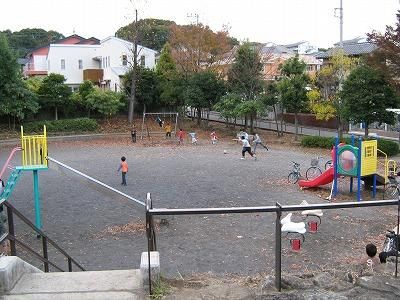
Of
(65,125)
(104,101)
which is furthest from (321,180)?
(104,101)

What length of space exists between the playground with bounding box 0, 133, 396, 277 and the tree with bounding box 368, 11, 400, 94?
5922mm

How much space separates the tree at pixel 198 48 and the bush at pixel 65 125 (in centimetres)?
841

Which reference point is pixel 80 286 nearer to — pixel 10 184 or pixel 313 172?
pixel 10 184

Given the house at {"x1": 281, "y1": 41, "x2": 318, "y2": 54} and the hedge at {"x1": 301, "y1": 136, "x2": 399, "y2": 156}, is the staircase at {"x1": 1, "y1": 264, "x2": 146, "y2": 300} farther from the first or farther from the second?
the house at {"x1": 281, "y1": 41, "x2": 318, "y2": 54}

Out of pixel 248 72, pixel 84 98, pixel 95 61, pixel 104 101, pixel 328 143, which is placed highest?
pixel 95 61

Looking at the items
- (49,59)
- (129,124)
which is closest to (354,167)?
(129,124)

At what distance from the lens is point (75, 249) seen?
35.0ft

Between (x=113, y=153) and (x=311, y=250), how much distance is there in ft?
62.3

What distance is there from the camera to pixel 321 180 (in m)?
17.1

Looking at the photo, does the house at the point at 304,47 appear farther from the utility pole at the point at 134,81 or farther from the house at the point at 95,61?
the utility pole at the point at 134,81

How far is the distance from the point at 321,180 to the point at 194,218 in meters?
6.33

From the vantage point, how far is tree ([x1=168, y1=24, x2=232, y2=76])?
119 ft

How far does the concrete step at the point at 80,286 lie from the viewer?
4.13m

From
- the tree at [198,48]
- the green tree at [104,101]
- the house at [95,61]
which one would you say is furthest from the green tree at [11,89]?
the house at [95,61]
